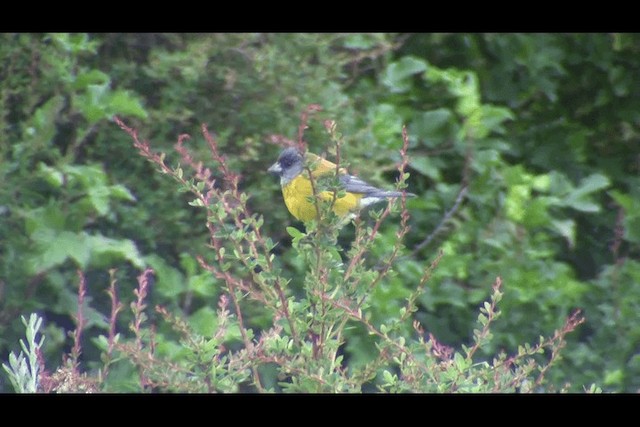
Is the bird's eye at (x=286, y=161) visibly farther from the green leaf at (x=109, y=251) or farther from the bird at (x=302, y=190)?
the green leaf at (x=109, y=251)

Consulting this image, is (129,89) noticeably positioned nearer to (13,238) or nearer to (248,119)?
(248,119)

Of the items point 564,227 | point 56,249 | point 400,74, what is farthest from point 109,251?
point 564,227

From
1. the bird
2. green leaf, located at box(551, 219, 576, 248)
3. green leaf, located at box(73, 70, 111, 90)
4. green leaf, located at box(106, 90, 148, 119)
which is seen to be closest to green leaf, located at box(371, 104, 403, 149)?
the bird

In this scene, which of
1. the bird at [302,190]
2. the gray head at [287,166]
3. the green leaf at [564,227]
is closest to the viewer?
the bird at [302,190]

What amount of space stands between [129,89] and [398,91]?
136cm

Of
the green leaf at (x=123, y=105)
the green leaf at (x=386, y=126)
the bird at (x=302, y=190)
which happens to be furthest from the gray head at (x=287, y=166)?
the green leaf at (x=386, y=126)

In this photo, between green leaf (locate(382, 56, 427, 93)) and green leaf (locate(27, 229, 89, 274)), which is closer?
green leaf (locate(27, 229, 89, 274))

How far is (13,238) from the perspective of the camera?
4.15 m

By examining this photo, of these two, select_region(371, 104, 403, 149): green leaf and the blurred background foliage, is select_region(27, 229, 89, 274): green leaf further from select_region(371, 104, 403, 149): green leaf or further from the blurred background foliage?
select_region(371, 104, 403, 149): green leaf

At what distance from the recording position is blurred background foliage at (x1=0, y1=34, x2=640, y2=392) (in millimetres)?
4172

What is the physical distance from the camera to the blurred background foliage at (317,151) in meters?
4.17

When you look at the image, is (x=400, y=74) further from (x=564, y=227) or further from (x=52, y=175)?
(x=52, y=175)
